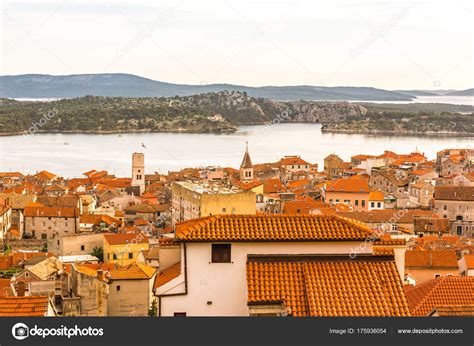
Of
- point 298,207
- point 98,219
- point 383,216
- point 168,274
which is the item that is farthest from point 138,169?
point 168,274

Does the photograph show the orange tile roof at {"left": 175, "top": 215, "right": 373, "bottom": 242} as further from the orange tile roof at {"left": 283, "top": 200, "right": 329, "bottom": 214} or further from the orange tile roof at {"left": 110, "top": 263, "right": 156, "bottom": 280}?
the orange tile roof at {"left": 283, "top": 200, "right": 329, "bottom": 214}

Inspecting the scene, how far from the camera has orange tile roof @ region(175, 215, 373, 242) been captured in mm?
2789

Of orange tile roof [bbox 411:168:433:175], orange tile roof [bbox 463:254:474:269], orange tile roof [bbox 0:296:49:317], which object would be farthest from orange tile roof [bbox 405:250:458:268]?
orange tile roof [bbox 411:168:433:175]

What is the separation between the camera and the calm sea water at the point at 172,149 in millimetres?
40031

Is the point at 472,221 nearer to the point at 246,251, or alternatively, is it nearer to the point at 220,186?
the point at 220,186

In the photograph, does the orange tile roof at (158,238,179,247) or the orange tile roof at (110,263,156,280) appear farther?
the orange tile roof at (110,263,156,280)

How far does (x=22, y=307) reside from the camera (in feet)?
8.52

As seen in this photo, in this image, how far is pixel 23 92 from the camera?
158ft

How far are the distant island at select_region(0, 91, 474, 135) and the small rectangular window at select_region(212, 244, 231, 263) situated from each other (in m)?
51.0

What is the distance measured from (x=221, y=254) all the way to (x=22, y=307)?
68 centimetres

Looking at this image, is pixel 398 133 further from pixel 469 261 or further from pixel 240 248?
pixel 240 248

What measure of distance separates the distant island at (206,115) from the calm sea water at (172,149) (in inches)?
93.6
